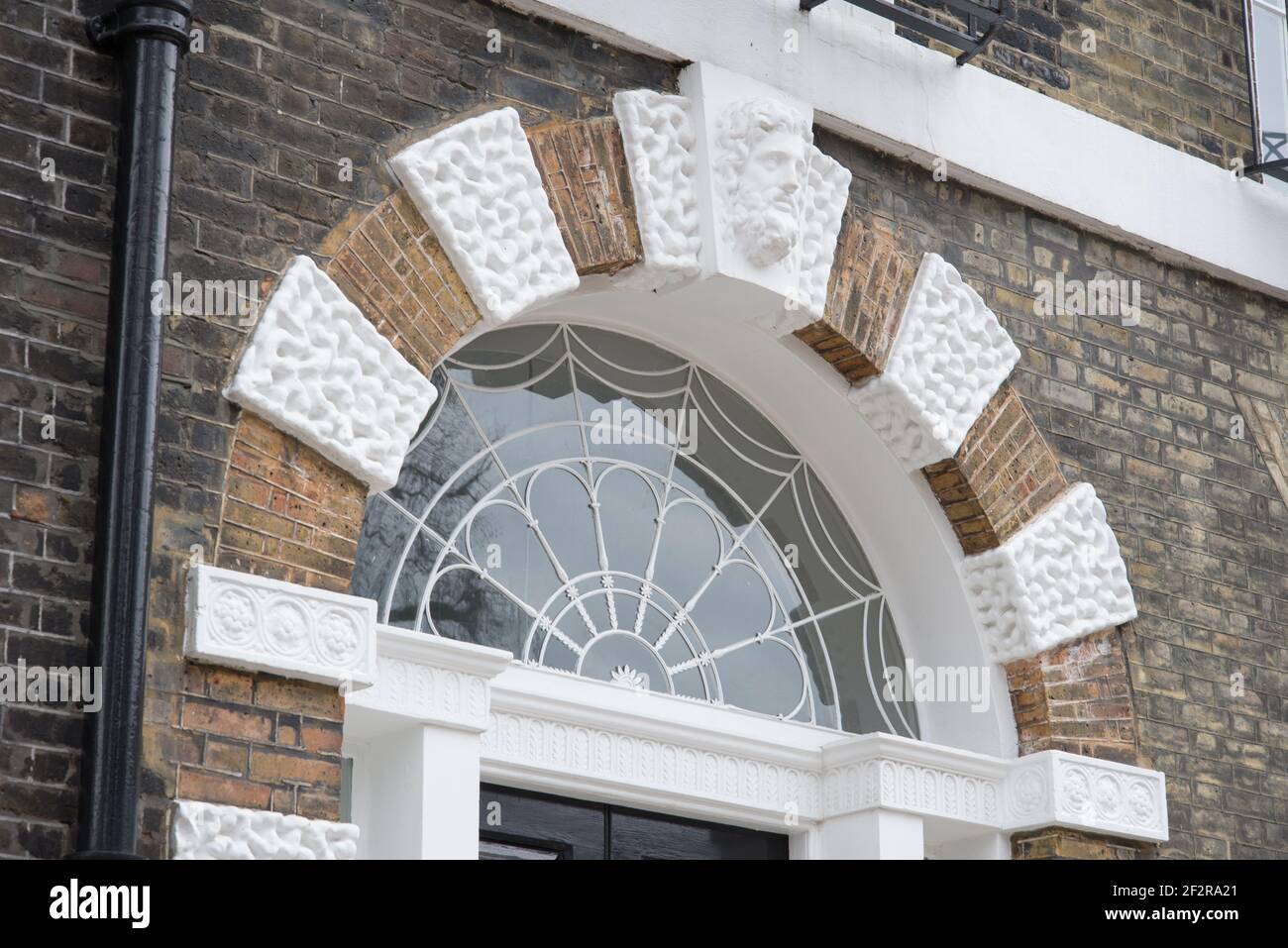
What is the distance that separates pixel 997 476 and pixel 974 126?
131cm

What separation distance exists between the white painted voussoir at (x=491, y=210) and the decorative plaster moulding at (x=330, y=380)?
1.38 feet

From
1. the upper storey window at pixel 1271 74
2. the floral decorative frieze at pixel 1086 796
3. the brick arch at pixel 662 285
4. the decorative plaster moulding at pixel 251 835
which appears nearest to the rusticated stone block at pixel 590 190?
the brick arch at pixel 662 285

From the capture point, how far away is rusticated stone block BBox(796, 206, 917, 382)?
6734mm

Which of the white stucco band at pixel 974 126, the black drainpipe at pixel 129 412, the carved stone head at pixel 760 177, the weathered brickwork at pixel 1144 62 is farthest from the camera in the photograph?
the weathered brickwork at pixel 1144 62

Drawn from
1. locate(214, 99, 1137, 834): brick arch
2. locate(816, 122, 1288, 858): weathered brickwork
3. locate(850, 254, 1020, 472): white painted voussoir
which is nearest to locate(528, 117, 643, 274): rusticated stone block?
locate(214, 99, 1137, 834): brick arch

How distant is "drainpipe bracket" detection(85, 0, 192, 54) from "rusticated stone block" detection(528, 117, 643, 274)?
125cm

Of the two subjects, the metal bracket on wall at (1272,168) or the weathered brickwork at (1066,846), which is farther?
the metal bracket on wall at (1272,168)

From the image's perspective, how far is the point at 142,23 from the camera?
519 cm

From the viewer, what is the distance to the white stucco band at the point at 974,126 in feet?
21.6

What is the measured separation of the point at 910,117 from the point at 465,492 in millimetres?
2220

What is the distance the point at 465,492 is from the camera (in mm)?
6117

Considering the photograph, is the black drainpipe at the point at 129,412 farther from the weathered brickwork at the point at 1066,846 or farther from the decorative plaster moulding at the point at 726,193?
the weathered brickwork at the point at 1066,846

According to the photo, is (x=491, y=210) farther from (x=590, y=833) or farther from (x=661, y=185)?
(x=590, y=833)
